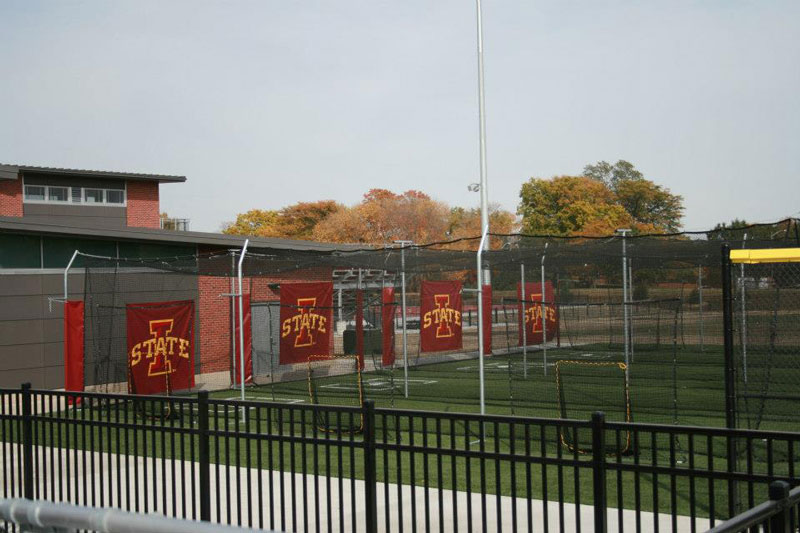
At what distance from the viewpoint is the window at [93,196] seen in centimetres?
3456

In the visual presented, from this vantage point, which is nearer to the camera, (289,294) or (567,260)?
(567,260)

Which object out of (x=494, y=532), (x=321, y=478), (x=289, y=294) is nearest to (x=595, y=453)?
(x=494, y=532)

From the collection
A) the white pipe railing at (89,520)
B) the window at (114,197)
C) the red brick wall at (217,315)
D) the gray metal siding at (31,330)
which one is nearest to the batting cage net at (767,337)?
the white pipe railing at (89,520)

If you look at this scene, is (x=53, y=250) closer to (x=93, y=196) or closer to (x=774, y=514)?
(x=93, y=196)

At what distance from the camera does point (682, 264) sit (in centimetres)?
1672

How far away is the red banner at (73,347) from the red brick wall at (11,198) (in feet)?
56.5

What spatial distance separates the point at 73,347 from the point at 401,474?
9.78 m

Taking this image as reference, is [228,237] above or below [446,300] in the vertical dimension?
above

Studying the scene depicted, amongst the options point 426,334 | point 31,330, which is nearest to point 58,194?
point 31,330

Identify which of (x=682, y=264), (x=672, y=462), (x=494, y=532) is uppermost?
(x=682, y=264)

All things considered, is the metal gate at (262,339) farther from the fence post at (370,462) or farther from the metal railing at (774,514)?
the metal railing at (774,514)

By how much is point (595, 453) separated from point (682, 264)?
1266cm

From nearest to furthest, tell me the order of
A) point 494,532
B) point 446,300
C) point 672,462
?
point 672,462 → point 494,532 → point 446,300

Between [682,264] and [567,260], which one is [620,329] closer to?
[682,264]
